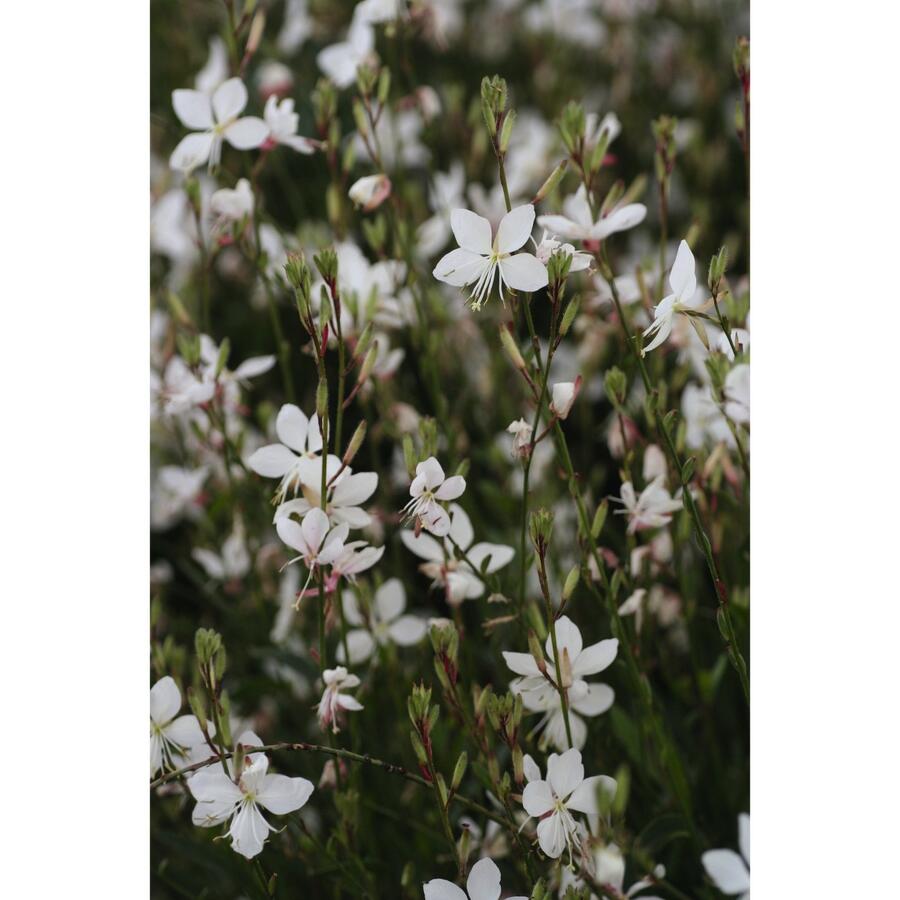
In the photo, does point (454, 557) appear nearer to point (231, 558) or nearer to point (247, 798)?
point (247, 798)

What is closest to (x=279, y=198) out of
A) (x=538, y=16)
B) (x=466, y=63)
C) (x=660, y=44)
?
(x=466, y=63)

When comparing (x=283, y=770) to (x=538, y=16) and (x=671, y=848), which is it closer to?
(x=671, y=848)

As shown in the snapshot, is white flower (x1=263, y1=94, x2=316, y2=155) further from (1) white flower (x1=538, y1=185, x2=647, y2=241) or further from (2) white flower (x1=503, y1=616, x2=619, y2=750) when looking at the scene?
(2) white flower (x1=503, y1=616, x2=619, y2=750)

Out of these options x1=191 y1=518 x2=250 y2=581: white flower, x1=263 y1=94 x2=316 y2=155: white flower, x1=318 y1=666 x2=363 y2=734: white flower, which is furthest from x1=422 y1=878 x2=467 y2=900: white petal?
x1=263 y1=94 x2=316 y2=155: white flower

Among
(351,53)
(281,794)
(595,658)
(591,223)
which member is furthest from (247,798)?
(351,53)

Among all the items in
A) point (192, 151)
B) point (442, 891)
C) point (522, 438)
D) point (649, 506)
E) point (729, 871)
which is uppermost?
point (192, 151)

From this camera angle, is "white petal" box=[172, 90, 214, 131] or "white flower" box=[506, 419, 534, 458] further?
"white petal" box=[172, 90, 214, 131]
